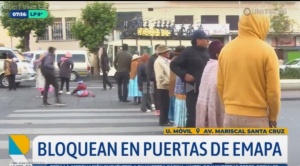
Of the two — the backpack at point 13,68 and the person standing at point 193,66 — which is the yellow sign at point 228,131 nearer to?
the person standing at point 193,66

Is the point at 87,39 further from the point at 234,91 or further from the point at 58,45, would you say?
the point at 234,91

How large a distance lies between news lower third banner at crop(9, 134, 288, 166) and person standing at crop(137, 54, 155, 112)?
9.36 m

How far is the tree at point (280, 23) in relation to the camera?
1534 inches

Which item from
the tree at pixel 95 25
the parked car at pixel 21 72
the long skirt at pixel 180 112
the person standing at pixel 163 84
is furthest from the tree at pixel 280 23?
the long skirt at pixel 180 112

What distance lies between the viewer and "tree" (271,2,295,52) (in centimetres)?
3897

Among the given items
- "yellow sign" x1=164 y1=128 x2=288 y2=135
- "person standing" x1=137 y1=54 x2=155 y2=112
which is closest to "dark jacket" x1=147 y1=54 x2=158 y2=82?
"person standing" x1=137 y1=54 x2=155 y2=112

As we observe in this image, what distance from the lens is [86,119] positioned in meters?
13.0

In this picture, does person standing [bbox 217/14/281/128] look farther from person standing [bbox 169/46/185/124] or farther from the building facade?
the building facade

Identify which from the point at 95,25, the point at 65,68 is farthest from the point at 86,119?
the point at 95,25

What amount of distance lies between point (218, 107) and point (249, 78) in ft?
3.77

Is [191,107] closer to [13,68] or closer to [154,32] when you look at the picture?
[13,68]

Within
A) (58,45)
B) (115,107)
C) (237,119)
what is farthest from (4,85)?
(237,119)

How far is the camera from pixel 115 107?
51.5ft

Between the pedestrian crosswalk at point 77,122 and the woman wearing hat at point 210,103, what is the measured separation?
3.61 meters
